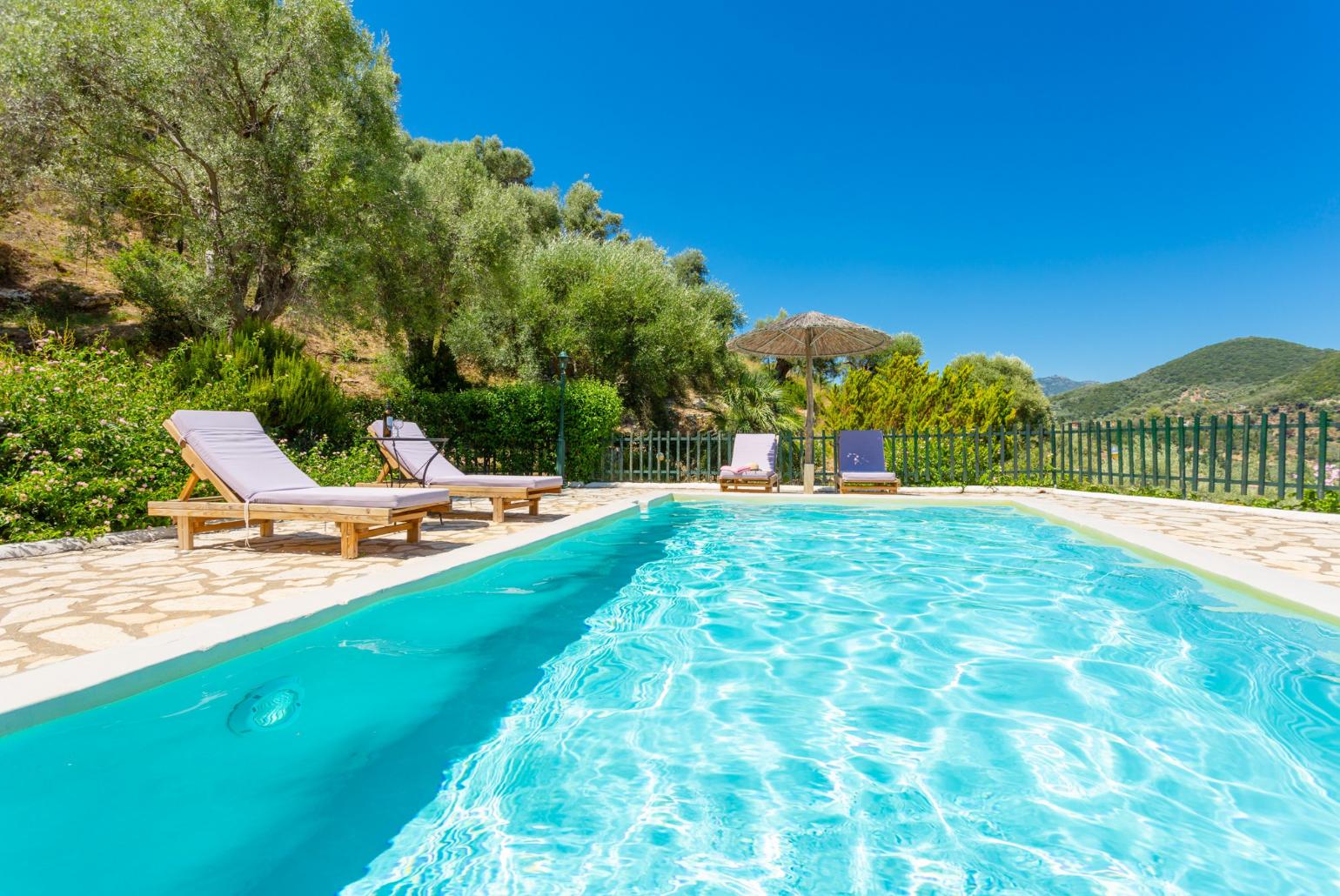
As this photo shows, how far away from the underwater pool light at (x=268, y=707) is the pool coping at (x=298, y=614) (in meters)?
0.24

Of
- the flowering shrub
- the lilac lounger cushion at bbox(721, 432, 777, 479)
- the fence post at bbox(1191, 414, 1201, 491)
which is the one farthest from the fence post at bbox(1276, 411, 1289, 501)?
the flowering shrub

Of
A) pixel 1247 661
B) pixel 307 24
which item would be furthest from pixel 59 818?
pixel 307 24

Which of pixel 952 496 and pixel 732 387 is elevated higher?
pixel 732 387

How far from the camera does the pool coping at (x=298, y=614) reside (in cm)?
235

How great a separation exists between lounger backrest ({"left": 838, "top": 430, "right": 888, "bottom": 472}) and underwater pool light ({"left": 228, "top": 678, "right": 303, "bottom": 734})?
1039 centimetres

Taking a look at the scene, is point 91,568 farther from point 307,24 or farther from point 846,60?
point 846,60

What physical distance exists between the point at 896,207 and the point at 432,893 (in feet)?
119

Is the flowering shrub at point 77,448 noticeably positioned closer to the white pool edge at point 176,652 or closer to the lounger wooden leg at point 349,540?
the lounger wooden leg at point 349,540

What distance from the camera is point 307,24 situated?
1042 cm

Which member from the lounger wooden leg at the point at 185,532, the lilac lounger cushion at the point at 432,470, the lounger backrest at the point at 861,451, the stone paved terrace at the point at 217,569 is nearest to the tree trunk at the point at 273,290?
the lilac lounger cushion at the point at 432,470

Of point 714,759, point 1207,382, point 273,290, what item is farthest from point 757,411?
point 1207,382

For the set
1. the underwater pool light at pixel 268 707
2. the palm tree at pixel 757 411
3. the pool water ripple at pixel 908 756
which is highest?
the palm tree at pixel 757 411

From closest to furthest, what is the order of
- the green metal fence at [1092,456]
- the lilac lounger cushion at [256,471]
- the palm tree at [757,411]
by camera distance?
the lilac lounger cushion at [256,471] → the green metal fence at [1092,456] → the palm tree at [757,411]

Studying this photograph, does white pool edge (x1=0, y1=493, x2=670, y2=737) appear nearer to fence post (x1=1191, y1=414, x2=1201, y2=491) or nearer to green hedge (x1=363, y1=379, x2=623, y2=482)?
green hedge (x1=363, y1=379, x2=623, y2=482)
